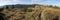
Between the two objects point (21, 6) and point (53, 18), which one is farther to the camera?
point (21, 6)

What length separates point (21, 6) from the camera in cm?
115

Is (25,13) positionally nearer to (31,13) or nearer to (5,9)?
(31,13)

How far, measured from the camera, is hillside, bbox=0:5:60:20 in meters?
1.06

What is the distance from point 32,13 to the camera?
1.11 meters

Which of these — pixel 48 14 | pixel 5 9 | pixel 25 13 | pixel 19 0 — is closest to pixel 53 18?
pixel 48 14

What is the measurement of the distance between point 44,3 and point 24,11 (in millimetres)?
268

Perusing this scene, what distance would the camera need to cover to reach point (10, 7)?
1149 mm

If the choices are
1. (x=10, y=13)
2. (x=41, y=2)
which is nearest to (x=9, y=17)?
(x=10, y=13)

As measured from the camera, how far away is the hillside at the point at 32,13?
1.06 m

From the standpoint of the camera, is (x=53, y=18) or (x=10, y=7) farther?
(x=10, y=7)

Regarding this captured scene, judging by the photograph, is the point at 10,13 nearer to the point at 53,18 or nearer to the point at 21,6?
the point at 21,6

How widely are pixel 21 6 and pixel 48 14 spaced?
34 cm

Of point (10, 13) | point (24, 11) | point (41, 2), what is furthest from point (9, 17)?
point (41, 2)

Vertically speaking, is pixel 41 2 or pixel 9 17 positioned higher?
pixel 41 2
